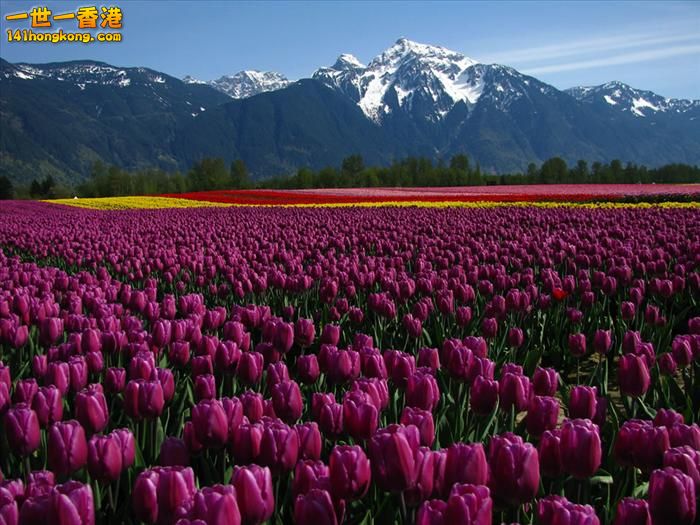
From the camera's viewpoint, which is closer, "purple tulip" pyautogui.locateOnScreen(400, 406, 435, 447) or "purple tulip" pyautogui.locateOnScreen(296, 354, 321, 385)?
"purple tulip" pyautogui.locateOnScreen(400, 406, 435, 447)

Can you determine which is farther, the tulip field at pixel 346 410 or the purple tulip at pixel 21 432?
the purple tulip at pixel 21 432

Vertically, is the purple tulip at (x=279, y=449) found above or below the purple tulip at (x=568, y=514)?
below

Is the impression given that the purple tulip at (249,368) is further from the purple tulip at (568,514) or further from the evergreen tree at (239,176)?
the evergreen tree at (239,176)

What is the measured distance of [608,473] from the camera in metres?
2.84

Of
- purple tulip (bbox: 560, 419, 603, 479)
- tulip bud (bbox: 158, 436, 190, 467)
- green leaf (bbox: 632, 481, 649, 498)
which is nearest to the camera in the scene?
purple tulip (bbox: 560, 419, 603, 479)

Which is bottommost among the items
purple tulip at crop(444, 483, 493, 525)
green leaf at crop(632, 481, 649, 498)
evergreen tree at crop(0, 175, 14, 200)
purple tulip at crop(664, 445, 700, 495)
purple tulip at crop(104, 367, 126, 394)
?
green leaf at crop(632, 481, 649, 498)

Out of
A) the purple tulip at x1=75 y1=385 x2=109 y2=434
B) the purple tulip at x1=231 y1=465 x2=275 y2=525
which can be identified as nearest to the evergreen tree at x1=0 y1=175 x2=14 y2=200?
the purple tulip at x1=75 y1=385 x2=109 y2=434

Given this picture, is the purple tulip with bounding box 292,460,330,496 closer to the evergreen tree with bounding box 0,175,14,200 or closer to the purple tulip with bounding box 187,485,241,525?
the purple tulip with bounding box 187,485,241,525

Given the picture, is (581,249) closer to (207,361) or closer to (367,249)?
(367,249)

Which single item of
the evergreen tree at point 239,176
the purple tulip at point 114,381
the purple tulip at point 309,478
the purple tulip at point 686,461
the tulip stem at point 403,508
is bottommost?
the tulip stem at point 403,508

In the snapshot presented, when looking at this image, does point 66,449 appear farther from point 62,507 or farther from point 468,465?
point 468,465

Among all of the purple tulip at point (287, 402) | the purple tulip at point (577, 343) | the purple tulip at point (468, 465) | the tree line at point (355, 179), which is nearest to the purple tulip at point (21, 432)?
the purple tulip at point (287, 402)

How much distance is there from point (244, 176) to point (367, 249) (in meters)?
100.0

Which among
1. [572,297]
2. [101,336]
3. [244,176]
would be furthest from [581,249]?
[244,176]
